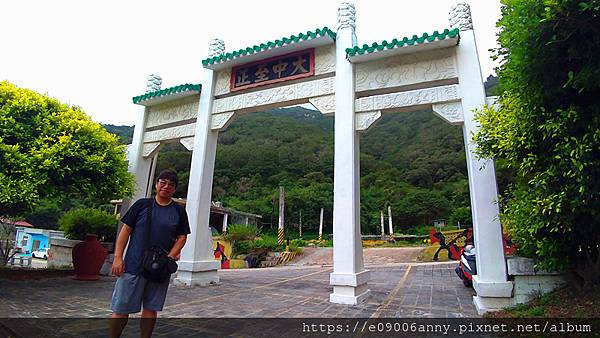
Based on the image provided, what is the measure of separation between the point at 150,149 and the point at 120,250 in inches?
216

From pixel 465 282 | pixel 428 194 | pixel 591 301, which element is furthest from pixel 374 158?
pixel 591 301

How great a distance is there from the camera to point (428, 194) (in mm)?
30031

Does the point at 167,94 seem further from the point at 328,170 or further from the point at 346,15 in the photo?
the point at 328,170

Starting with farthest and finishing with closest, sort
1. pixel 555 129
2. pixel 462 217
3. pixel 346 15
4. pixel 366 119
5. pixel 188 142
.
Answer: pixel 462 217
pixel 188 142
pixel 346 15
pixel 366 119
pixel 555 129

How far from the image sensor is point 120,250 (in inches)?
91.4

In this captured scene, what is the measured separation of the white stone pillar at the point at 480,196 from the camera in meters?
3.80

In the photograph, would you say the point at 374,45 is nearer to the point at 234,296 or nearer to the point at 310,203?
the point at 234,296

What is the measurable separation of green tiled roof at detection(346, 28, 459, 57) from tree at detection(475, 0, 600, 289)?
1.54m

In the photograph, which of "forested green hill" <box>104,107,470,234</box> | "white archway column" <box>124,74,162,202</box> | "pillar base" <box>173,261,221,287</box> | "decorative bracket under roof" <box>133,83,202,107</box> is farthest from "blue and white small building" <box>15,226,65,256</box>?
"pillar base" <box>173,261,221,287</box>

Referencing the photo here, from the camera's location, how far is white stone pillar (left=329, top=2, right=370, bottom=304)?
4.52 metres

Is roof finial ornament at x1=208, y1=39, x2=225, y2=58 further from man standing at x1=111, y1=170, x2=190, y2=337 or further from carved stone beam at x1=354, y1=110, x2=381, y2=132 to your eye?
man standing at x1=111, y1=170, x2=190, y2=337

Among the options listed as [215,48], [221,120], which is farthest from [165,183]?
[215,48]

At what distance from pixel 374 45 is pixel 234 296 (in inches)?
171

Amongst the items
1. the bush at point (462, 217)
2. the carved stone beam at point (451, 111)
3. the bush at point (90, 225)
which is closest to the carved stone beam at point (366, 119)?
the carved stone beam at point (451, 111)
